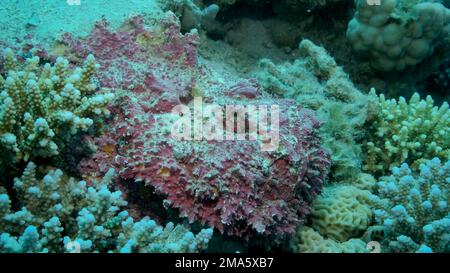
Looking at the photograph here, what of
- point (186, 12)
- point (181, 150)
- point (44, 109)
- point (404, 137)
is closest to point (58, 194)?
point (44, 109)

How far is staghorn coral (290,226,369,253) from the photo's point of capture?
9.54 ft

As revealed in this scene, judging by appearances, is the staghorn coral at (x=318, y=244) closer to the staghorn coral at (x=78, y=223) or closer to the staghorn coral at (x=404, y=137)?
the staghorn coral at (x=78, y=223)

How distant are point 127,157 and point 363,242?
2.03 metres

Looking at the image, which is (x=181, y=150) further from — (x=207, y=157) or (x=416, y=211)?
(x=416, y=211)

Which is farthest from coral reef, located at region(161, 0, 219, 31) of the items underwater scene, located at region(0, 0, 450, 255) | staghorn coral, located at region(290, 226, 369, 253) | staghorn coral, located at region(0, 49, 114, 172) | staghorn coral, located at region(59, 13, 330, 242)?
staghorn coral, located at region(290, 226, 369, 253)

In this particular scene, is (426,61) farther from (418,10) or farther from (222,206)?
(222,206)

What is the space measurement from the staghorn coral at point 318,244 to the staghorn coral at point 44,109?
6.03 feet

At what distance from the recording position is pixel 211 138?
2486 millimetres

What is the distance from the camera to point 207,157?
2377 millimetres

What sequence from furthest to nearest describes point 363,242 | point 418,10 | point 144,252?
1. point 418,10
2. point 363,242
3. point 144,252

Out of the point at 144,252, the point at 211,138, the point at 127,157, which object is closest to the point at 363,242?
the point at 211,138

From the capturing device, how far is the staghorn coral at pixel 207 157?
2.34 meters

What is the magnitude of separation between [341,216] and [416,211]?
60 cm

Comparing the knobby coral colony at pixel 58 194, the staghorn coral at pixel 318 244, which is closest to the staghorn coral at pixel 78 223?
the knobby coral colony at pixel 58 194
